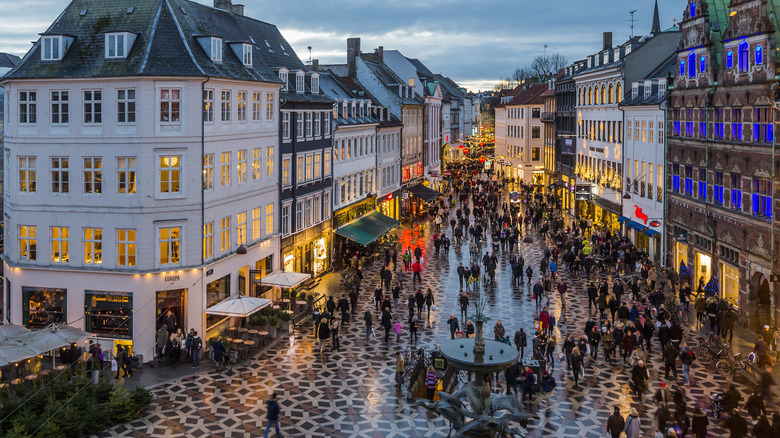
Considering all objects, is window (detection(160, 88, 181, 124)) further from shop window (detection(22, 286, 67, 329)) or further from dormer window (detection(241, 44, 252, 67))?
shop window (detection(22, 286, 67, 329))

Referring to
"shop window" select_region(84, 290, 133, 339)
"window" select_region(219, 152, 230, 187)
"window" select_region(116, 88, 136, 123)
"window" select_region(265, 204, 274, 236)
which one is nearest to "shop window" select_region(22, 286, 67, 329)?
"shop window" select_region(84, 290, 133, 339)

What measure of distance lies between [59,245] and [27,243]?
1.53 meters

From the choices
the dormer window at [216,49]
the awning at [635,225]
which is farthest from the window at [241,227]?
the awning at [635,225]

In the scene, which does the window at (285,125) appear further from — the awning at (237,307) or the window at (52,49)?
the window at (52,49)

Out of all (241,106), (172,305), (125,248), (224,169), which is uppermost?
(241,106)

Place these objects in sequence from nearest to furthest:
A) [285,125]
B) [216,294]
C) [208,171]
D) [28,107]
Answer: [28,107] < [208,171] < [216,294] < [285,125]

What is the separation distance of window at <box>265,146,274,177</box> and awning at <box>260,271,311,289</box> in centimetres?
534

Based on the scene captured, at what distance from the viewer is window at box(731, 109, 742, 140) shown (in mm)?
31987

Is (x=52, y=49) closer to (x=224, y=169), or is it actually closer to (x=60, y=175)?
(x=60, y=175)

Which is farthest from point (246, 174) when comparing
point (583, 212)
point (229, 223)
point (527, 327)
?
point (583, 212)

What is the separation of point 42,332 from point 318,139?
21615 mm

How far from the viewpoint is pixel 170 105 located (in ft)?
89.0

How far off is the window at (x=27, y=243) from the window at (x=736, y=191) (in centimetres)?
3000

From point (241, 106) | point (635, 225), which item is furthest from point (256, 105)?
point (635, 225)
